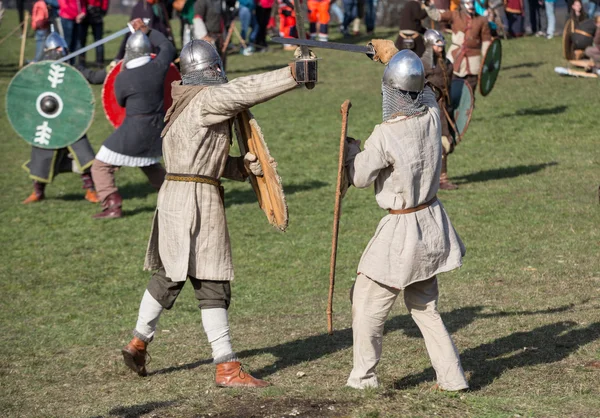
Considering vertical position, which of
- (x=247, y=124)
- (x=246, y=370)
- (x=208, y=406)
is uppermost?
(x=247, y=124)

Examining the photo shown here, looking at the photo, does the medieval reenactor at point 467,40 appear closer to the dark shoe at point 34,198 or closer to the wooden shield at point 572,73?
the wooden shield at point 572,73

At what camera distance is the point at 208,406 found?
4.54m

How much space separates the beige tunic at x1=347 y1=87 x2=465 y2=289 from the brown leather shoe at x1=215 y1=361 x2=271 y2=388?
3.01 feet

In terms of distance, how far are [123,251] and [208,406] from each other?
14.9 feet

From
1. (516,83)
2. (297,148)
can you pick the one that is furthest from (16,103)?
(516,83)

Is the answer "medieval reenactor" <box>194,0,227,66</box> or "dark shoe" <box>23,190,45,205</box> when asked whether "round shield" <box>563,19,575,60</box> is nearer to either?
"medieval reenactor" <box>194,0,227,66</box>

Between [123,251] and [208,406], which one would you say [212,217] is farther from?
[123,251]

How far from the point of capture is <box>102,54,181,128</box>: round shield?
31.3ft

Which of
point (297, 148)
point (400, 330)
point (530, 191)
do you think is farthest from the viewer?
point (297, 148)

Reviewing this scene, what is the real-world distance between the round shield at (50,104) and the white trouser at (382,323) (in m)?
5.82

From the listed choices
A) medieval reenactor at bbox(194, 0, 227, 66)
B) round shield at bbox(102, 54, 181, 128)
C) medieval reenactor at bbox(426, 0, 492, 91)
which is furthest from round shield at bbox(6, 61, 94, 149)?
medieval reenactor at bbox(194, 0, 227, 66)

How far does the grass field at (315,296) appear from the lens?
16.0 feet

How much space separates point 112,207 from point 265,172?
5291 mm

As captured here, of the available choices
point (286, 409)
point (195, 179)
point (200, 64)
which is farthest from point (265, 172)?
point (286, 409)
